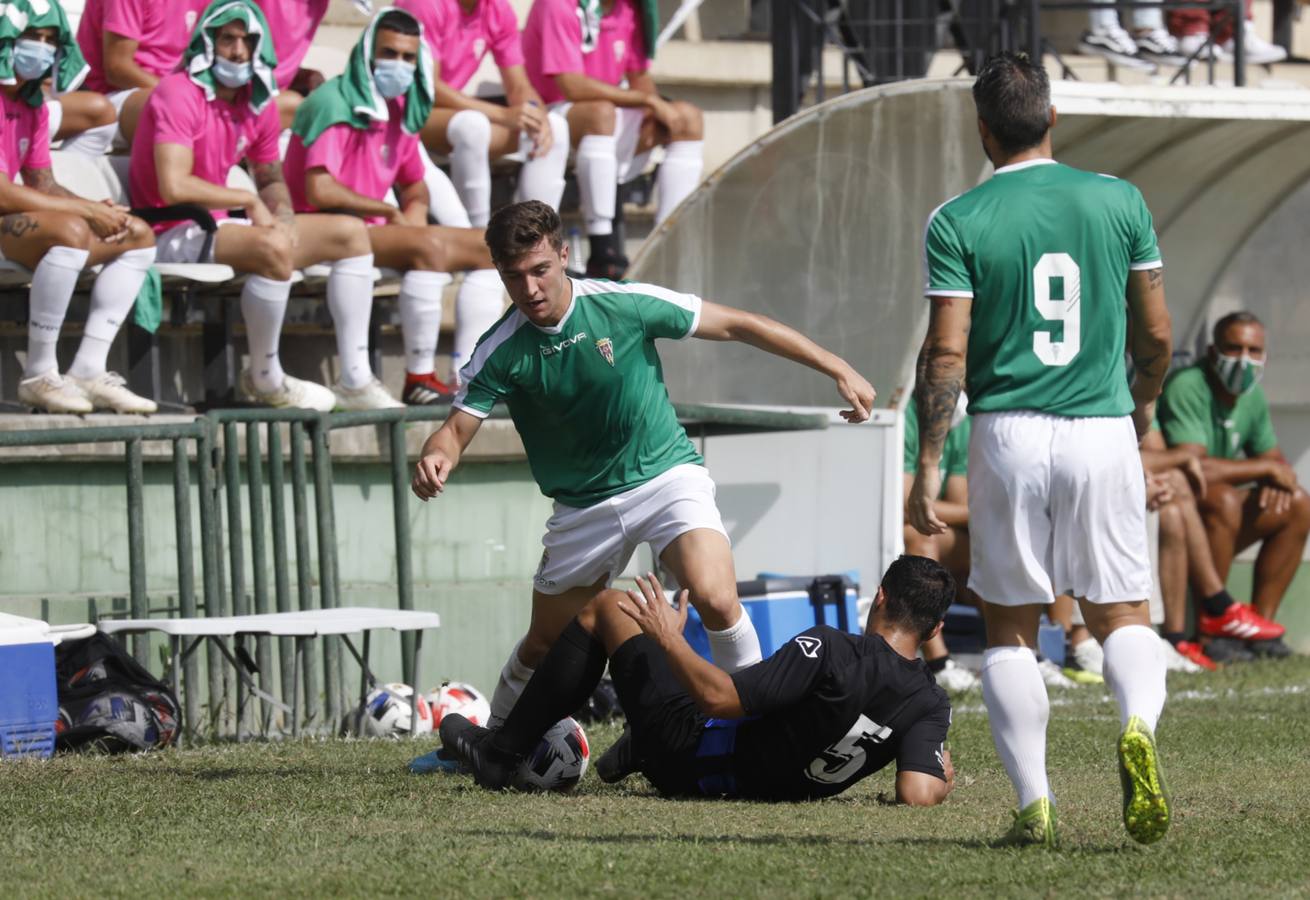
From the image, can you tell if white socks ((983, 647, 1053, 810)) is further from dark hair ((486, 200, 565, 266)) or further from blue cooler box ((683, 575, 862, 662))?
blue cooler box ((683, 575, 862, 662))

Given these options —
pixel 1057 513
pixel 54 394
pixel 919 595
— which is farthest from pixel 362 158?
pixel 1057 513

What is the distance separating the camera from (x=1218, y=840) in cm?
544

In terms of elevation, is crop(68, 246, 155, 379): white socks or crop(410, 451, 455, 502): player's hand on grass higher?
crop(68, 246, 155, 379): white socks

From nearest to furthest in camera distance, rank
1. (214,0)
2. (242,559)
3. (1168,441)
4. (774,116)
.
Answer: (242,559), (214,0), (1168,441), (774,116)

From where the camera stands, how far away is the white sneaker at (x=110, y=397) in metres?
9.71

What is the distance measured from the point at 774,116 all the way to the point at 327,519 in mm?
5383

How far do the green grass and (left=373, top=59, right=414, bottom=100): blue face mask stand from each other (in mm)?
4345

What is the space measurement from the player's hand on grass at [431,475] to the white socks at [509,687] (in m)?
0.87

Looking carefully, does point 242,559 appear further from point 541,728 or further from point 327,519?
point 541,728

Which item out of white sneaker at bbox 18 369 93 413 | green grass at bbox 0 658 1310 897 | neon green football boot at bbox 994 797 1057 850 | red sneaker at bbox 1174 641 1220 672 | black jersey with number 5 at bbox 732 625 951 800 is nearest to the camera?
green grass at bbox 0 658 1310 897

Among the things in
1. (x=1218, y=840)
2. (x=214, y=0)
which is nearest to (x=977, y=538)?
(x=1218, y=840)

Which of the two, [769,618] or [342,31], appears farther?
[342,31]

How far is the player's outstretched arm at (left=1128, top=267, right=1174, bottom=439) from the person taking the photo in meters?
5.63

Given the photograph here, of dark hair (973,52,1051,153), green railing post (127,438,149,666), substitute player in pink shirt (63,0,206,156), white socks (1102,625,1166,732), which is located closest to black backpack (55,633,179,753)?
green railing post (127,438,149,666)
